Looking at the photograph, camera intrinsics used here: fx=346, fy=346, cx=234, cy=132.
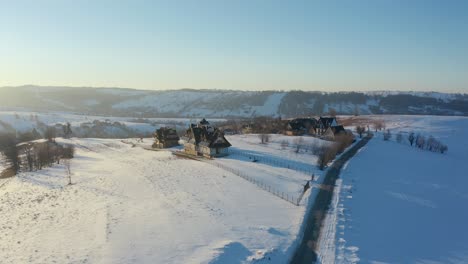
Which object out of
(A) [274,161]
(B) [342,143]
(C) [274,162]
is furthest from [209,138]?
(B) [342,143]

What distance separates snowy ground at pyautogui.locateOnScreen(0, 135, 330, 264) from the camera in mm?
20422

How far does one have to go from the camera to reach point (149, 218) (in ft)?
86.8

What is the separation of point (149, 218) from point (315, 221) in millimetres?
12503

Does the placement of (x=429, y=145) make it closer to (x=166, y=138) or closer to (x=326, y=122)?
(x=326, y=122)

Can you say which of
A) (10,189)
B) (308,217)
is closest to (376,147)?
(308,217)

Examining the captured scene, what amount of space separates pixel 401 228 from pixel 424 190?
13.6 m

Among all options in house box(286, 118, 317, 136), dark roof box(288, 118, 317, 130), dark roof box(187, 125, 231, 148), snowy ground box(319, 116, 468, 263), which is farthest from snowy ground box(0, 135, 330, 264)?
dark roof box(288, 118, 317, 130)

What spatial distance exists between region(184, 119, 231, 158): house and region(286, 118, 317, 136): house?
27337mm

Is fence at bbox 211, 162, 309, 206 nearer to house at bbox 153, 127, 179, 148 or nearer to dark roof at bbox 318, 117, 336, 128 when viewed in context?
house at bbox 153, 127, 179, 148

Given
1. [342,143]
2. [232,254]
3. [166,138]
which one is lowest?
[232,254]

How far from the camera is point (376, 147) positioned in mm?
64875

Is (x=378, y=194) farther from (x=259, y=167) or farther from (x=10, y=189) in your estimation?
(x=10, y=189)

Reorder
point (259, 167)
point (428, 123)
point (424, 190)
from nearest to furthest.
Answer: point (424, 190) → point (259, 167) → point (428, 123)

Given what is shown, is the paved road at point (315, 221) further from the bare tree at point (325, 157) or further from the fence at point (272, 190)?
the fence at point (272, 190)
